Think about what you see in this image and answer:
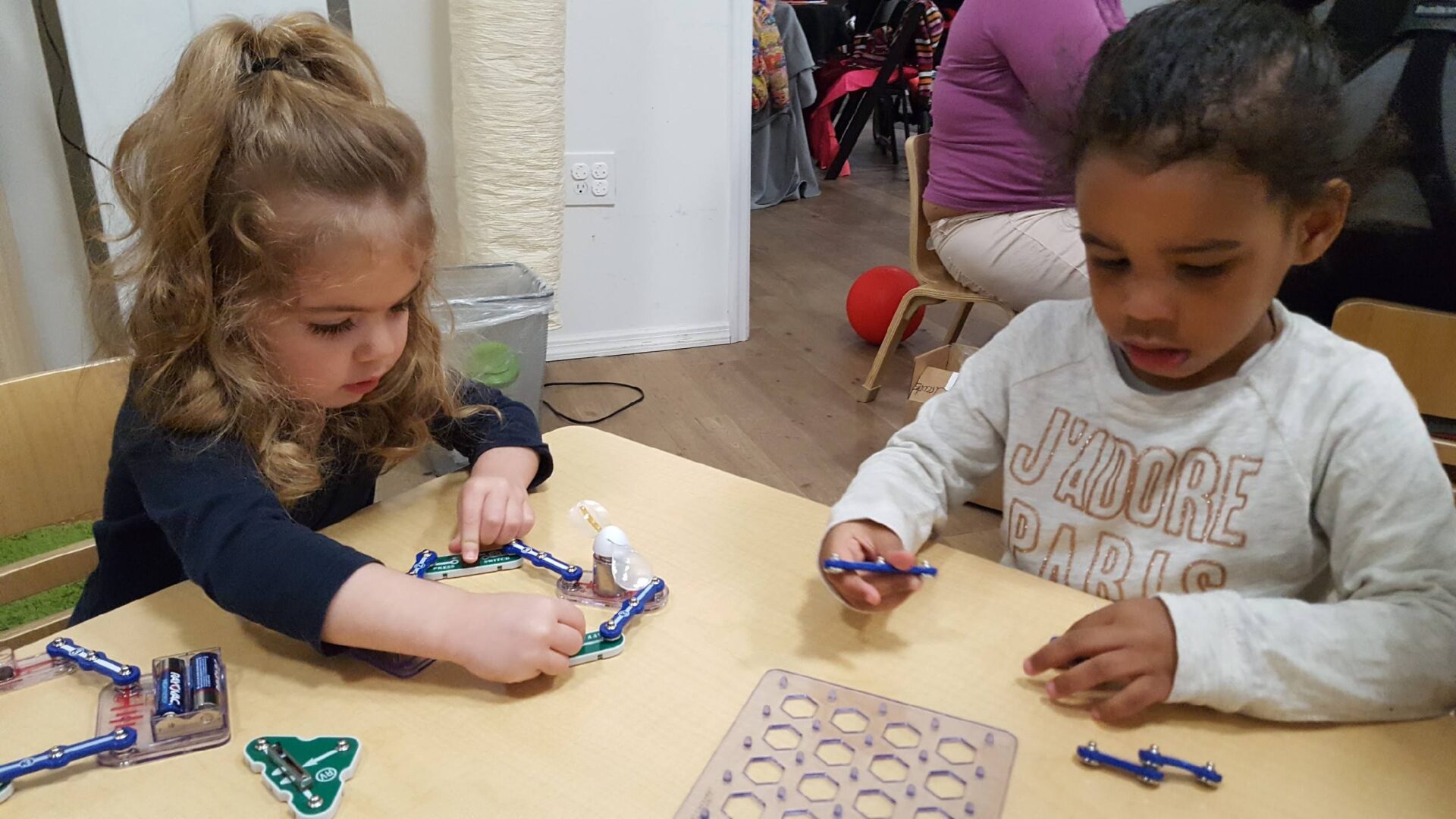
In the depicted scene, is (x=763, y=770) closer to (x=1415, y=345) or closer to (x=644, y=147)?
(x=1415, y=345)

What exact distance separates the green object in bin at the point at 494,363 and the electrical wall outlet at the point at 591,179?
624 millimetres

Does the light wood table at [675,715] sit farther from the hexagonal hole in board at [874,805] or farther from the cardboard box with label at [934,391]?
the cardboard box with label at [934,391]

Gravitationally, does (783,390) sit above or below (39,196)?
below

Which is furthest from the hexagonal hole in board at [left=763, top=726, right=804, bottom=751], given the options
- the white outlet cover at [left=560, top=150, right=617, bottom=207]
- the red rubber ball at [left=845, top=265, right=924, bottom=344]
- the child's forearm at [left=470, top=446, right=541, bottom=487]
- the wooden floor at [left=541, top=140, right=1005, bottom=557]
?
the red rubber ball at [left=845, top=265, right=924, bottom=344]

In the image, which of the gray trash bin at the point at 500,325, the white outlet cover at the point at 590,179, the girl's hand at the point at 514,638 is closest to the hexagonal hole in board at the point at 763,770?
the girl's hand at the point at 514,638

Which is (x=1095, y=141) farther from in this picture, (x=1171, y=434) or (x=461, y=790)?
(x=461, y=790)

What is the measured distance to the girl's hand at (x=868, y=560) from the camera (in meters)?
0.66

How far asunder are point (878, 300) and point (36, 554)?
197cm

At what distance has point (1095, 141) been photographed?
691mm

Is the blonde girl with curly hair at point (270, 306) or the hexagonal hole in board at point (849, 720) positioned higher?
the blonde girl with curly hair at point (270, 306)

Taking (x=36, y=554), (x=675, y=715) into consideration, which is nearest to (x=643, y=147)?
(x=36, y=554)

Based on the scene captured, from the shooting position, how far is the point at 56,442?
91 centimetres

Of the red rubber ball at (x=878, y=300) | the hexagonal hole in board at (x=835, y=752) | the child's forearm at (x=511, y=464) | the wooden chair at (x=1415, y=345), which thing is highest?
the child's forearm at (x=511, y=464)

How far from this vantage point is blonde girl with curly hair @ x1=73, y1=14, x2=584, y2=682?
64cm
